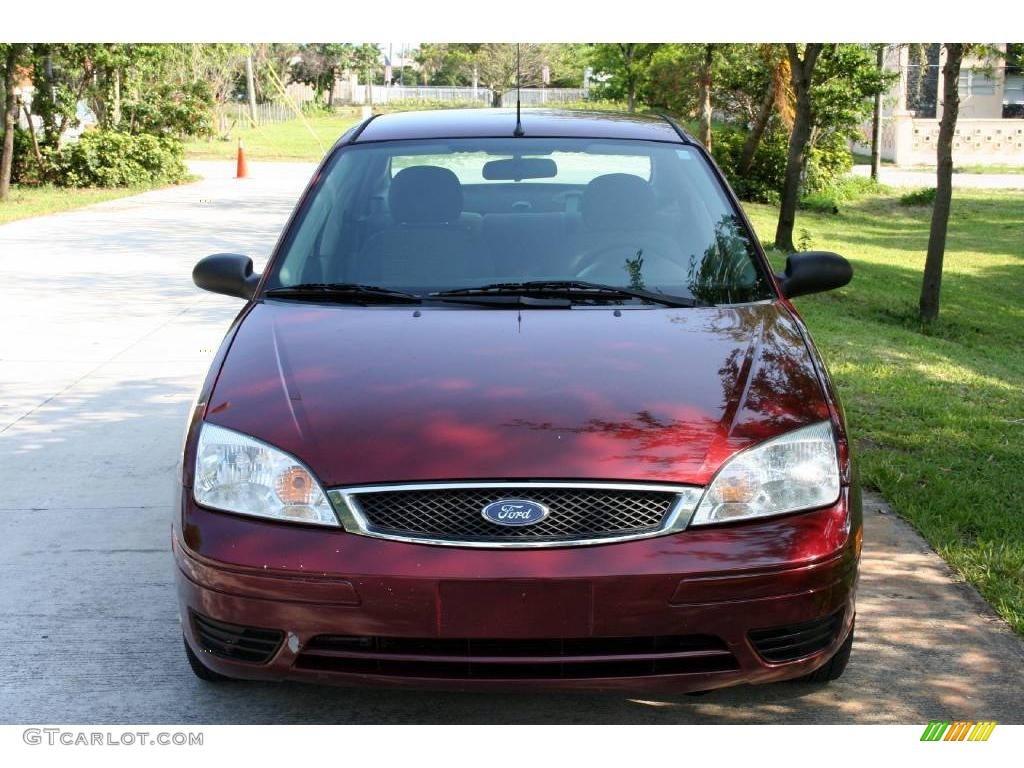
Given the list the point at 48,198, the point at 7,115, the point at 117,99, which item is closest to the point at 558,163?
the point at 48,198

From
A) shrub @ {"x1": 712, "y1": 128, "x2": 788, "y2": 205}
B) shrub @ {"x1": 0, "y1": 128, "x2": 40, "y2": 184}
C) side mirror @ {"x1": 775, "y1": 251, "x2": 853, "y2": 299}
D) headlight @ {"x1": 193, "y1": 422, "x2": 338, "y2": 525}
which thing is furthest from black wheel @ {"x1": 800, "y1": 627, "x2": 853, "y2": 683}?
shrub @ {"x1": 712, "y1": 128, "x2": 788, "y2": 205}

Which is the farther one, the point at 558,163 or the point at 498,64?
the point at 498,64

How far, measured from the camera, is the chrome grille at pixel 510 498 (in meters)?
3.00

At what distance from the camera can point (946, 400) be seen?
7.32 m

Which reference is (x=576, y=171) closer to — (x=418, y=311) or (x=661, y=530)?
(x=418, y=311)

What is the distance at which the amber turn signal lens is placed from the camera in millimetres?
3082

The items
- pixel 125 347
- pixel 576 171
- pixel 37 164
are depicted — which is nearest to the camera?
pixel 576 171

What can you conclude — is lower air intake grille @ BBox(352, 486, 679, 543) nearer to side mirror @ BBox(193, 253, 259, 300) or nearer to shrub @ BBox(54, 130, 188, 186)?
side mirror @ BBox(193, 253, 259, 300)

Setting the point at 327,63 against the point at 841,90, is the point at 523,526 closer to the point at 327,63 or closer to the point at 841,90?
the point at 841,90

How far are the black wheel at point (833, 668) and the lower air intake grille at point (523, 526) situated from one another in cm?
83

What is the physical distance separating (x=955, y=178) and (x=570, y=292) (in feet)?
120

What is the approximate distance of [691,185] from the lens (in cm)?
465

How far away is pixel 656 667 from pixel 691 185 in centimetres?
217
